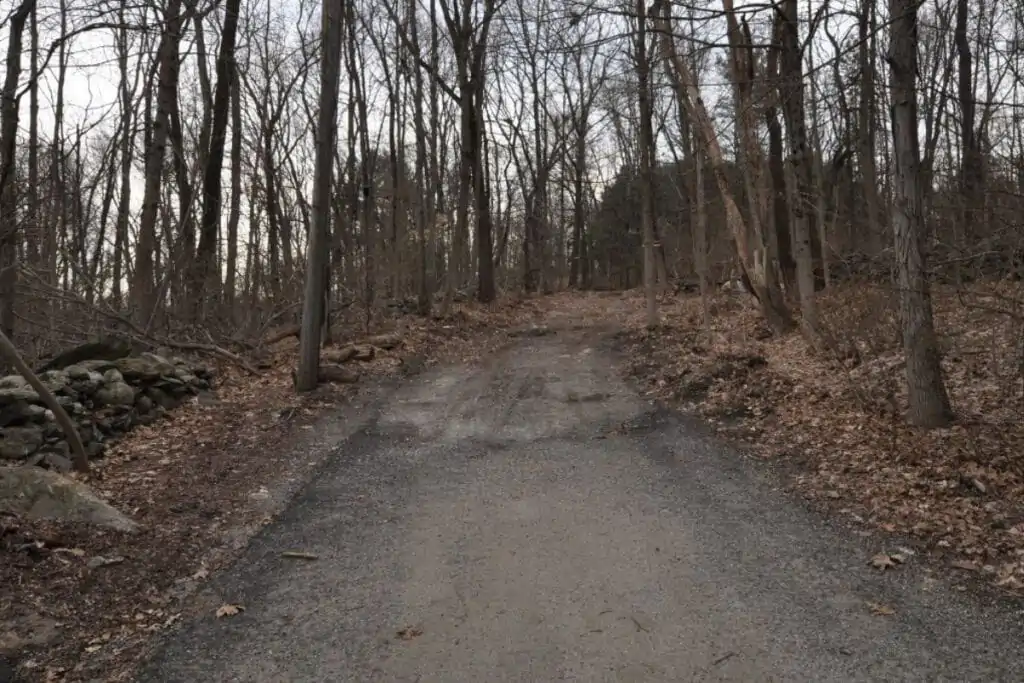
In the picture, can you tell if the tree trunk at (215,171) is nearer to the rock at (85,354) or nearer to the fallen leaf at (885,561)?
the rock at (85,354)

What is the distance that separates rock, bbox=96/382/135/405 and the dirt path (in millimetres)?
2967

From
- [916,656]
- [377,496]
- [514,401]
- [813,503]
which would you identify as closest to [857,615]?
[916,656]

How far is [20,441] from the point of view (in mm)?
7074

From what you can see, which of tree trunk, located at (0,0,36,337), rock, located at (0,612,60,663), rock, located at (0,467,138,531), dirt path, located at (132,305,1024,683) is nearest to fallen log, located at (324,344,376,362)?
tree trunk, located at (0,0,36,337)

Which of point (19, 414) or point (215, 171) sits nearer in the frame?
point (19, 414)

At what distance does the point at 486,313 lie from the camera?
22.6 m

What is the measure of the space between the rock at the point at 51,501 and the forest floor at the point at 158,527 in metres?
0.17

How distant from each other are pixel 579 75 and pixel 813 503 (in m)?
30.4

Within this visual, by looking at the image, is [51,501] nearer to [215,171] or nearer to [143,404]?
[143,404]

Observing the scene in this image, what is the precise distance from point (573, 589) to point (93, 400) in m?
6.41

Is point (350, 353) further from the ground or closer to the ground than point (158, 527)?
further from the ground

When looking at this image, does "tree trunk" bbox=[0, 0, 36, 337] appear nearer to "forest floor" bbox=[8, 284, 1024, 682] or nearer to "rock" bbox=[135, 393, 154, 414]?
"rock" bbox=[135, 393, 154, 414]

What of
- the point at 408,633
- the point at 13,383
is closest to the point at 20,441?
the point at 13,383

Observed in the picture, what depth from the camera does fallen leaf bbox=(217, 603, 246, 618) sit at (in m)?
4.57
